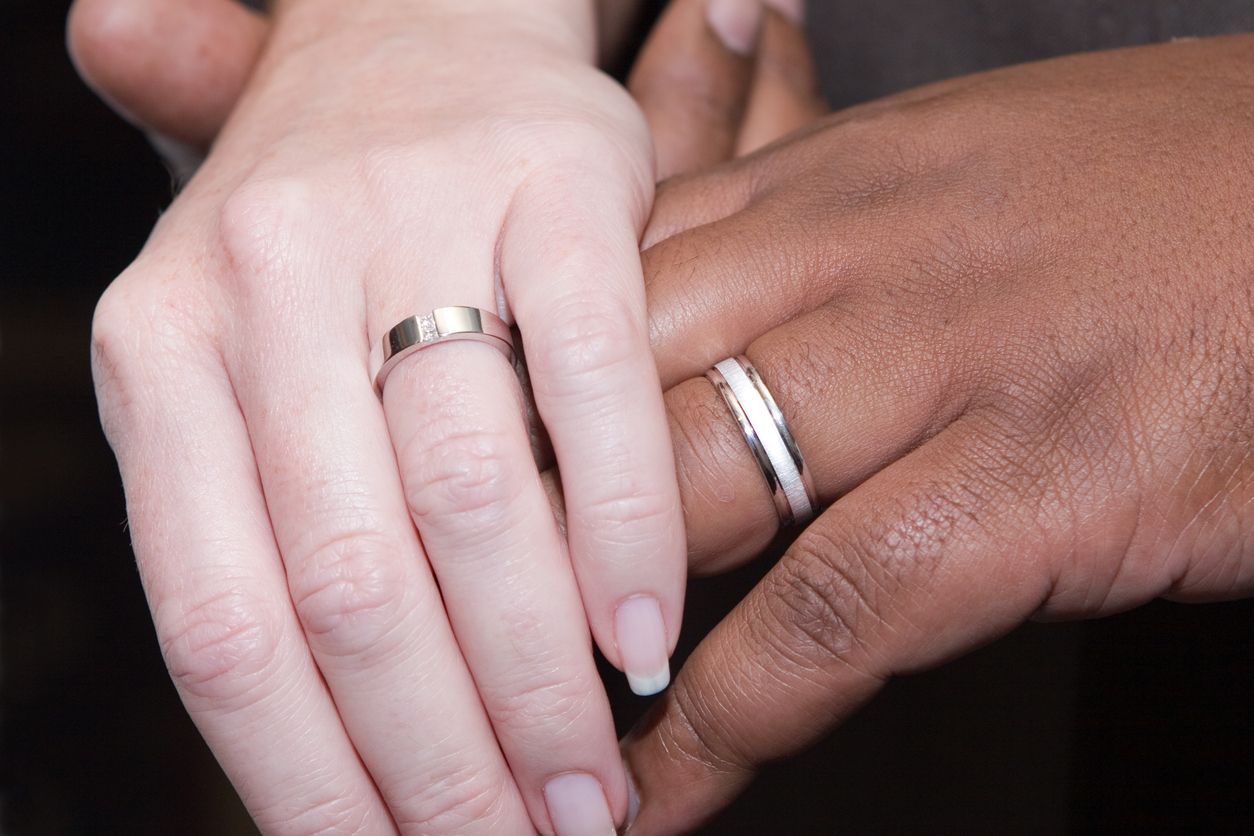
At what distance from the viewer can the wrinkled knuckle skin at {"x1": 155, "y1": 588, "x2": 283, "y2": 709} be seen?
695 mm

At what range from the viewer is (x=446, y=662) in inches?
27.5

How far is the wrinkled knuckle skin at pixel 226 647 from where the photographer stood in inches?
27.4

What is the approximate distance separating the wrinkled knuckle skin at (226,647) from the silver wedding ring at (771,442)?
375 mm

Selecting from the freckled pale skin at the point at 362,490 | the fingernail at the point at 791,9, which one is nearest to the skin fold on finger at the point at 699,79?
the fingernail at the point at 791,9

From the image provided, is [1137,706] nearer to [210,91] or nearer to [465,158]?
[465,158]

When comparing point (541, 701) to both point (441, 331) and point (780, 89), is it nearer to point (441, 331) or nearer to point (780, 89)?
point (441, 331)

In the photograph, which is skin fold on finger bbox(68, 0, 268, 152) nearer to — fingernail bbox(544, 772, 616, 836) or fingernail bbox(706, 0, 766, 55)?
fingernail bbox(706, 0, 766, 55)

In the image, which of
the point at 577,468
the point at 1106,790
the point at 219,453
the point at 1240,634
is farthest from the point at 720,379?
the point at 1106,790

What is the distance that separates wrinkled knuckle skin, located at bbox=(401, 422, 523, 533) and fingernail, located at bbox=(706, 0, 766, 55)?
0.76m

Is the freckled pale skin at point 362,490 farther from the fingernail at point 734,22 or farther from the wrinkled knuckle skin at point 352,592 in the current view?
the fingernail at point 734,22

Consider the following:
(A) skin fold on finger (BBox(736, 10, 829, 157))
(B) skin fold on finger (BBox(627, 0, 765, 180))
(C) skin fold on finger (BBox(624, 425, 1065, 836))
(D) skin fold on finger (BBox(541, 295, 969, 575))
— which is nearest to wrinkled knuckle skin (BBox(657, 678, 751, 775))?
(C) skin fold on finger (BBox(624, 425, 1065, 836))

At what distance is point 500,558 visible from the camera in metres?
0.68

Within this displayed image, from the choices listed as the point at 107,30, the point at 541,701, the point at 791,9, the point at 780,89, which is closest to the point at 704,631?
the point at 541,701

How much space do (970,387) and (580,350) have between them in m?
0.30
